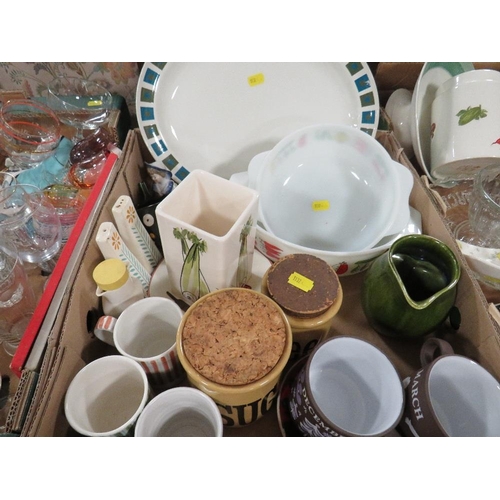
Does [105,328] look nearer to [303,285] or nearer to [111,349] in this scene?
[111,349]

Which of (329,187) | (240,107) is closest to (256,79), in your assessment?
(240,107)

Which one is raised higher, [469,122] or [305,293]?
[469,122]

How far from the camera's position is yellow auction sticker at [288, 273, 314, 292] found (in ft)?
1.50

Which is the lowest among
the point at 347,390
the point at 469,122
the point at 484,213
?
the point at 347,390

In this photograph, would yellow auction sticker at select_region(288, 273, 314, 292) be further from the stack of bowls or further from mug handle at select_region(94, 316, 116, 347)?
mug handle at select_region(94, 316, 116, 347)

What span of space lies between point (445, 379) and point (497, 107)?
463 millimetres

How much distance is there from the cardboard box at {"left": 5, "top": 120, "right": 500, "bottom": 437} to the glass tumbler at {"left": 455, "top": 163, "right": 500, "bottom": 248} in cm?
8

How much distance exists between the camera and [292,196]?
0.66 meters

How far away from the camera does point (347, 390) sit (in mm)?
496

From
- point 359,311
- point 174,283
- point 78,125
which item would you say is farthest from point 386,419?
point 78,125

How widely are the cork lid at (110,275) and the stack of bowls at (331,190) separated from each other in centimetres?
20

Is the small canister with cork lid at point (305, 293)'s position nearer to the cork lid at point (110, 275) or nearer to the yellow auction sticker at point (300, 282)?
the yellow auction sticker at point (300, 282)

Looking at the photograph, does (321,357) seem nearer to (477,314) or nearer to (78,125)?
(477,314)

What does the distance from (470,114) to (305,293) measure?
0.45 m
